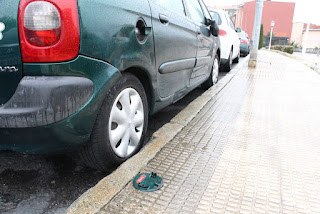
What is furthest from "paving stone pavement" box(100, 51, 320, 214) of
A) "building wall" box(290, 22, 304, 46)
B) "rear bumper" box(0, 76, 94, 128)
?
"building wall" box(290, 22, 304, 46)

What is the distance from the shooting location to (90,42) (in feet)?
5.10

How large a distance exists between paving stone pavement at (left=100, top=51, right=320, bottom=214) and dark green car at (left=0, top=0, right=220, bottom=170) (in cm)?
39

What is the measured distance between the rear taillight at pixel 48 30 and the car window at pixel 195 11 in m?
2.23

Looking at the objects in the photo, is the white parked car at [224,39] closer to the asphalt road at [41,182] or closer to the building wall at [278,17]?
the asphalt road at [41,182]

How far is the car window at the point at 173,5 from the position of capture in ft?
8.41

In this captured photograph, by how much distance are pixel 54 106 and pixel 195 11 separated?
291cm

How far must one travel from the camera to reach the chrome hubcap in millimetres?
1907

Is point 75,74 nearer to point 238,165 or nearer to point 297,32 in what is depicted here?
point 238,165

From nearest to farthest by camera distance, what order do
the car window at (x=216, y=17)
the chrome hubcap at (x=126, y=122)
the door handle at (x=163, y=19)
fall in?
the chrome hubcap at (x=126, y=122)
the door handle at (x=163, y=19)
the car window at (x=216, y=17)

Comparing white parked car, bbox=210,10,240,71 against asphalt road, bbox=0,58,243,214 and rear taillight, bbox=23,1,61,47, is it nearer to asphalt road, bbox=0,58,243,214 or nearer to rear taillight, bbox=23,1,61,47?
asphalt road, bbox=0,58,243,214

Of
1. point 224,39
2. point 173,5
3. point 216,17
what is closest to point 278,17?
point 216,17

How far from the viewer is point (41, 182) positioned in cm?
195

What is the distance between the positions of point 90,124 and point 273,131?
6.55 ft

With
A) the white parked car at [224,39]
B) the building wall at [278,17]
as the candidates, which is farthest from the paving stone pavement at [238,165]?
the building wall at [278,17]
